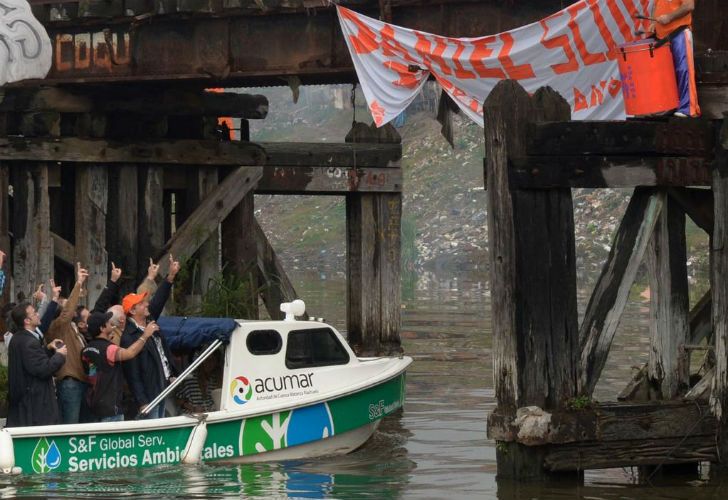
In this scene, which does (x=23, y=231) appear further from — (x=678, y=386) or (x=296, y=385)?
(x=678, y=386)

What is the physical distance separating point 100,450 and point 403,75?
526 cm

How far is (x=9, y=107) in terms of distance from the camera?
711 inches

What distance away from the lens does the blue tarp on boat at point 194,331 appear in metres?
14.8

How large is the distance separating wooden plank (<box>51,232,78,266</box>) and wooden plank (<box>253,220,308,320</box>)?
9.71ft

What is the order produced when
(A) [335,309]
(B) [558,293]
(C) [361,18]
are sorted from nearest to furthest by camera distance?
(B) [558,293] → (C) [361,18] → (A) [335,309]

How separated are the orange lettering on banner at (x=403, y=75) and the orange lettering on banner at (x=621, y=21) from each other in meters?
2.30

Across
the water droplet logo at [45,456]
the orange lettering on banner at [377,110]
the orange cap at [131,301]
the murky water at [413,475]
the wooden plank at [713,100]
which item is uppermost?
the orange lettering on banner at [377,110]

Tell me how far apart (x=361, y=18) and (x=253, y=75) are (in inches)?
66.1

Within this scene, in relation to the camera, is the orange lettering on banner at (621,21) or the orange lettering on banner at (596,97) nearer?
the orange lettering on banner at (621,21)

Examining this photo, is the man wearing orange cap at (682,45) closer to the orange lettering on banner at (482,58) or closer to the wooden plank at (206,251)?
the orange lettering on banner at (482,58)

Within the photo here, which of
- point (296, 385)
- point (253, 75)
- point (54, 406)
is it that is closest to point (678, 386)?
point (296, 385)

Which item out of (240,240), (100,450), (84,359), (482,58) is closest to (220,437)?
(100,450)

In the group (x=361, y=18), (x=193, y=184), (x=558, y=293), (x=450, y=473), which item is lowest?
(x=450, y=473)

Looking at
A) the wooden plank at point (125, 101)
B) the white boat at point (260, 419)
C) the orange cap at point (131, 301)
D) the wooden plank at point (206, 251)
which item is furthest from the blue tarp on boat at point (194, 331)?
the wooden plank at point (206, 251)
